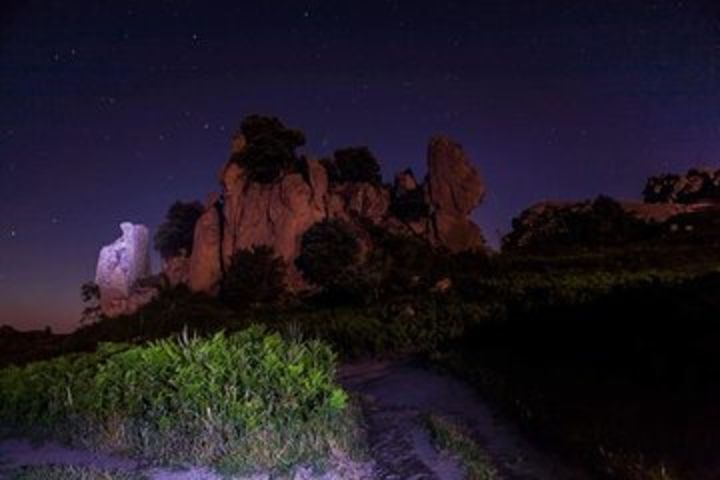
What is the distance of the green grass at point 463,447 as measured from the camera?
1033 cm

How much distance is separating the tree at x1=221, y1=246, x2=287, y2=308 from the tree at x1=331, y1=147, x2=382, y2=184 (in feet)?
35.5

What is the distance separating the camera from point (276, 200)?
172ft

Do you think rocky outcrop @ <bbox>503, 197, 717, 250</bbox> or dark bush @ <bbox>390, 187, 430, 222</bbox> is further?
dark bush @ <bbox>390, 187, 430, 222</bbox>

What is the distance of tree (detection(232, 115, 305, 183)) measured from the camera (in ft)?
176

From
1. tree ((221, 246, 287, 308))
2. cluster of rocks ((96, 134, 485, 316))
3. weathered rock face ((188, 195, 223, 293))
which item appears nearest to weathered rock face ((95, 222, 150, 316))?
cluster of rocks ((96, 134, 485, 316))

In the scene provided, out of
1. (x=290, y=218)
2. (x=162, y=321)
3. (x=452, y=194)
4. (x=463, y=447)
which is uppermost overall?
(x=452, y=194)

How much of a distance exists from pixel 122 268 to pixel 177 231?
483 cm

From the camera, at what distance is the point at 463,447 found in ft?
38.4

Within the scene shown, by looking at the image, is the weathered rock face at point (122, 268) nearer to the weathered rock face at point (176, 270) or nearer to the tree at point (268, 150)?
the weathered rock face at point (176, 270)

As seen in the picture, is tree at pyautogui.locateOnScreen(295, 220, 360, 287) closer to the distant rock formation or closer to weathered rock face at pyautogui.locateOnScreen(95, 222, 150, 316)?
the distant rock formation

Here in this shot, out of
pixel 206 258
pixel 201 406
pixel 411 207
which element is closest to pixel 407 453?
pixel 201 406

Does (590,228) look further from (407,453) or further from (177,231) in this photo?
(407,453)

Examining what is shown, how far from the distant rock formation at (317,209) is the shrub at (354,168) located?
1.90 feet

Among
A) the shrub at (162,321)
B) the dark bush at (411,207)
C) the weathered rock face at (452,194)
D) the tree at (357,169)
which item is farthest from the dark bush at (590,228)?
the shrub at (162,321)
